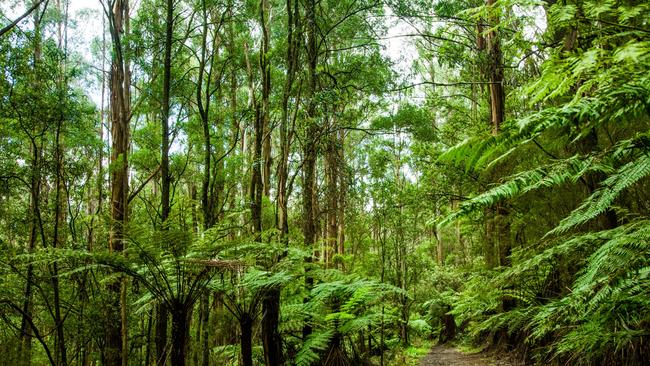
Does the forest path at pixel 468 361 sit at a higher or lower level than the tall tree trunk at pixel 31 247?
lower

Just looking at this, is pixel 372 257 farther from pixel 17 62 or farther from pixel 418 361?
pixel 17 62

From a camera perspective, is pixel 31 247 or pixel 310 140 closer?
pixel 310 140

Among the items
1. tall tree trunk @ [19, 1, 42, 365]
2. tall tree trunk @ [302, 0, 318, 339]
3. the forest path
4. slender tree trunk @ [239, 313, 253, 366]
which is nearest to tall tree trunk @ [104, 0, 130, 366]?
tall tree trunk @ [19, 1, 42, 365]

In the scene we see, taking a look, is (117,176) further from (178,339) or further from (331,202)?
(178,339)

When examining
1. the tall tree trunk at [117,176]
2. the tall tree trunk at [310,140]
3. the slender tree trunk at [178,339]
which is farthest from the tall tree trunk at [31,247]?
the tall tree trunk at [310,140]

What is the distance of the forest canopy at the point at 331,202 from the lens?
2.05 metres

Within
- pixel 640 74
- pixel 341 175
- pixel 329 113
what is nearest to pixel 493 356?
pixel 341 175

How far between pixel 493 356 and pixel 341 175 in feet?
14.7

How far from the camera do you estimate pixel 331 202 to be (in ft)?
25.5

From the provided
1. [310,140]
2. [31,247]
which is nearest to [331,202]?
[310,140]

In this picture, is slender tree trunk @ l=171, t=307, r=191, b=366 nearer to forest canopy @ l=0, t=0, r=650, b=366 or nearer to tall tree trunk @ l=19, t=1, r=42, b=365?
forest canopy @ l=0, t=0, r=650, b=366

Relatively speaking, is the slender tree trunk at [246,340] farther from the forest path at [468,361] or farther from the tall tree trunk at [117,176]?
the forest path at [468,361]

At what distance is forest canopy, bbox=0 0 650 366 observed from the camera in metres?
2.05

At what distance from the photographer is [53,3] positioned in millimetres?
16594
